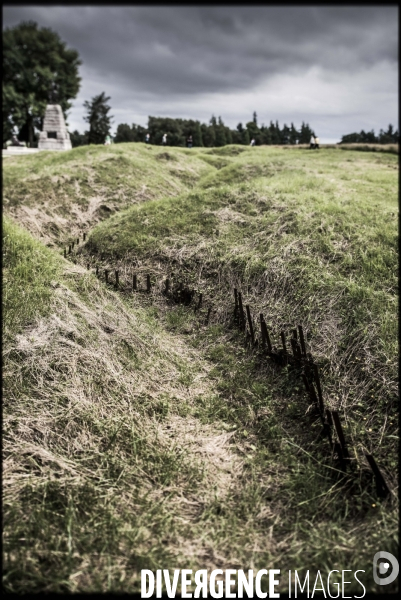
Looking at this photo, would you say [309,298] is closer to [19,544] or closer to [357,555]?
[357,555]

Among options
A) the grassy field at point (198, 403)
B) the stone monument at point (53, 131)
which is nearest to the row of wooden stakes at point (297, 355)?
the grassy field at point (198, 403)

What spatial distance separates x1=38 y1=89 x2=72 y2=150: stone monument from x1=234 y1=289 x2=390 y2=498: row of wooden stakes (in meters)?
28.8

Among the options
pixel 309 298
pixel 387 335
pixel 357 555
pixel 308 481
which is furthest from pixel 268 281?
pixel 357 555

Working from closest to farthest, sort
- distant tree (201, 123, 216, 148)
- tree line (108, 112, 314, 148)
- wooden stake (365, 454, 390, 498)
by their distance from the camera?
wooden stake (365, 454, 390, 498) < tree line (108, 112, 314, 148) < distant tree (201, 123, 216, 148)

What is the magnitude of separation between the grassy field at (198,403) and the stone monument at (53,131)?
24.9 m

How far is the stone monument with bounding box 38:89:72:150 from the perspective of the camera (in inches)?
1188

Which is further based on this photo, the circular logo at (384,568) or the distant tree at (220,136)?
the distant tree at (220,136)

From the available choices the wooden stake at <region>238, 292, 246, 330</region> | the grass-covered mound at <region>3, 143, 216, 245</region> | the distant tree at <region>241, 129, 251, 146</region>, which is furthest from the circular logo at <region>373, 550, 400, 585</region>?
the distant tree at <region>241, 129, 251, 146</region>

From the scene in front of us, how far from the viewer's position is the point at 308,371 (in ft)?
16.6

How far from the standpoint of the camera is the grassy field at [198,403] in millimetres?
3061

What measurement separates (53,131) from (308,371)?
32.3 metres

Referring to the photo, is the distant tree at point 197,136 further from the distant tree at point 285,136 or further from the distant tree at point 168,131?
the distant tree at point 285,136

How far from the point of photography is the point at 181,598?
104 inches

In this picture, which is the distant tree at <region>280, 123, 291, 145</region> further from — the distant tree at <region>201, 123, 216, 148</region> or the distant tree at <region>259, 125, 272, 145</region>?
the distant tree at <region>201, 123, 216, 148</region>
